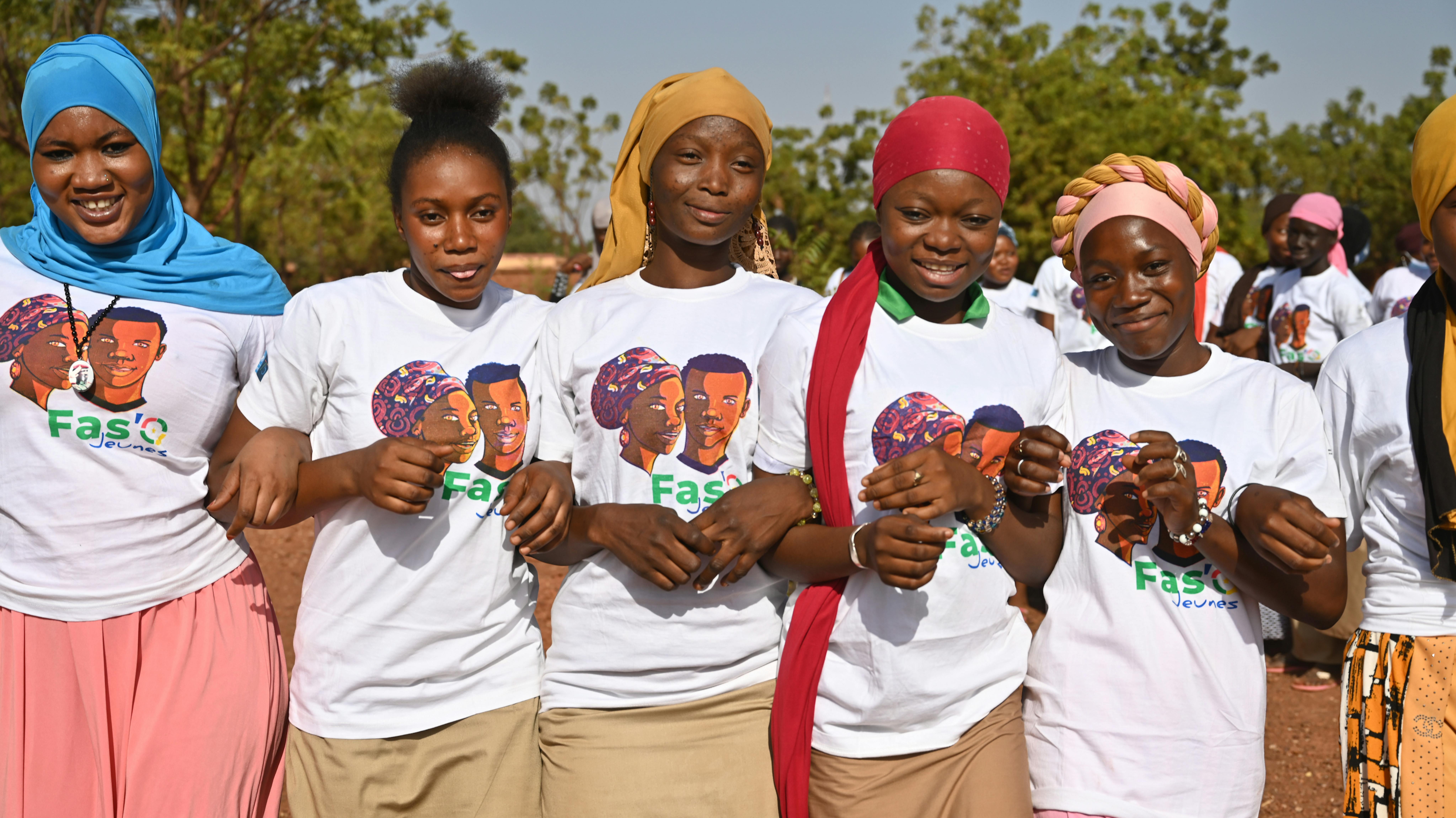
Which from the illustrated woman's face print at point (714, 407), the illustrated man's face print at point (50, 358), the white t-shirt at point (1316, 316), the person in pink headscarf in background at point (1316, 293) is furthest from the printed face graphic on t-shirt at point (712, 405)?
the white t-shirt at point (1316, 316)

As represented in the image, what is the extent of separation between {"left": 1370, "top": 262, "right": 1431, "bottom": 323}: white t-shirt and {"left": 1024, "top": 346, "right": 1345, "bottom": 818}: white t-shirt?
19.0 feet

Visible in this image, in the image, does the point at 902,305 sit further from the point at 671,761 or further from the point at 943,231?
the point at 671,761

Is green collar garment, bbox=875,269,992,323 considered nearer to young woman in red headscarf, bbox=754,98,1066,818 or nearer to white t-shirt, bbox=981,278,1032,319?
young woman in red headscarf, bbox=754,98,1066,818

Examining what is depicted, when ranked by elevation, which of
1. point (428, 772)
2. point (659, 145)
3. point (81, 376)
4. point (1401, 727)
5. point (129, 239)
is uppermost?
point (659, 145)

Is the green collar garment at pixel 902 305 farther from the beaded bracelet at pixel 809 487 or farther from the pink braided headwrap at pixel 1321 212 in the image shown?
the pink braided headwrap at pixel 1321 212

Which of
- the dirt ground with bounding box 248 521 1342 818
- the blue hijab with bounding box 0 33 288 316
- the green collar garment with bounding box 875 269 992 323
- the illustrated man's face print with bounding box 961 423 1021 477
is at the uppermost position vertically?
the blue hijab with bounding box 0 33 288 316

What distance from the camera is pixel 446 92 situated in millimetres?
2926

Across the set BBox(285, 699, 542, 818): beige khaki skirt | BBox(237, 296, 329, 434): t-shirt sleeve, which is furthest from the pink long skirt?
BBox(237, 296, 329, 434): t-shirt sleeve

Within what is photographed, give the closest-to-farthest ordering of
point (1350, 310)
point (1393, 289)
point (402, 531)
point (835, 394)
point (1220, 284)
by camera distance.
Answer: point (835, 394) < point (402, 531) < point (1350, 310) < point (1393, 289) < point (1220, 284)

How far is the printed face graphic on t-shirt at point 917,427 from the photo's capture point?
8.09 feet

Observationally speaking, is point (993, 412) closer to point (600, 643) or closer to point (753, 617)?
point (753, 617)

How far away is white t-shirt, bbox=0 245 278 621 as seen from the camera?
264 centimetres

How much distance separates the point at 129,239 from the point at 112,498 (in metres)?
0.67

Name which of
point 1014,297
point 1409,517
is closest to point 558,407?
point 1409,517
